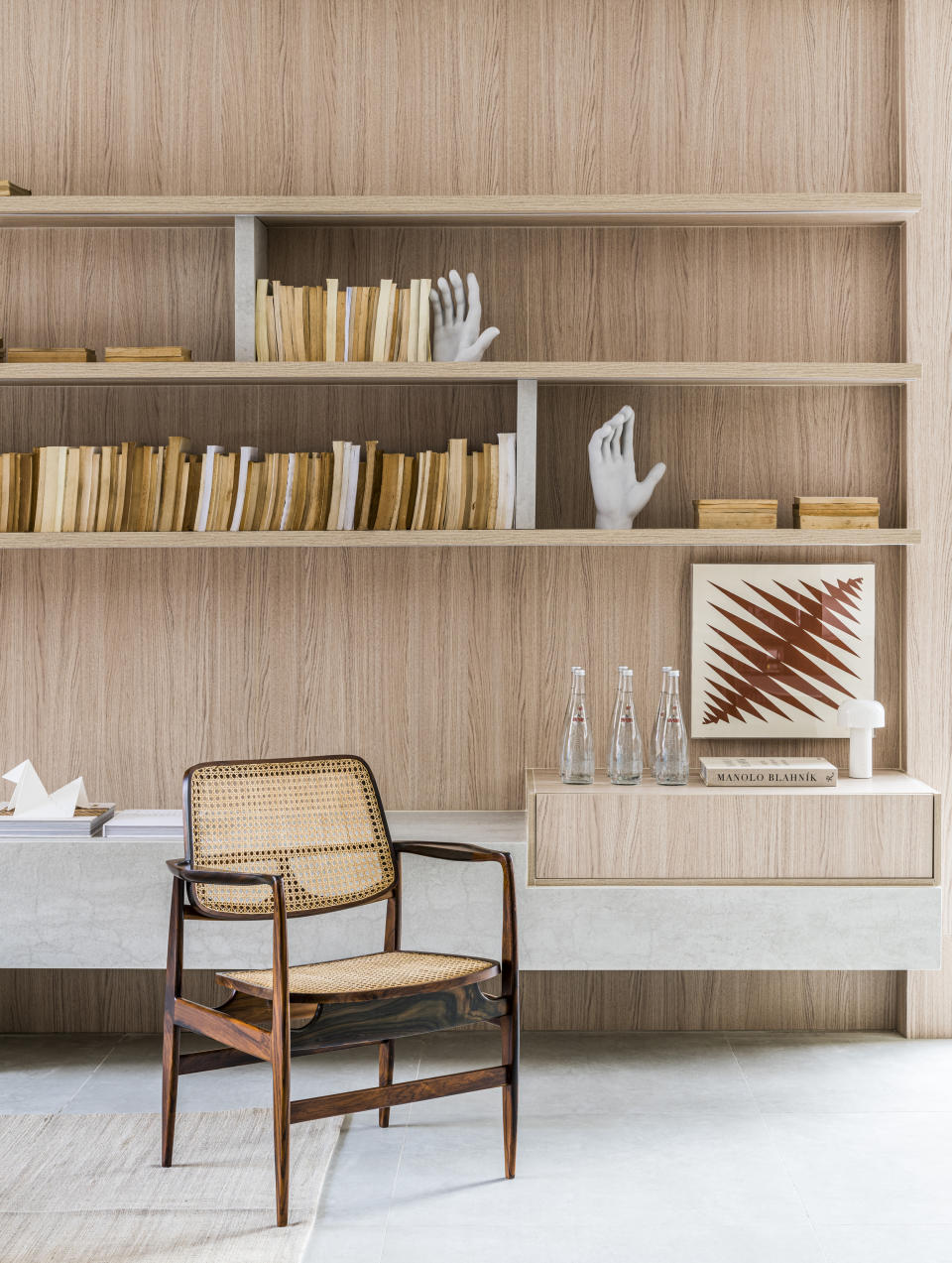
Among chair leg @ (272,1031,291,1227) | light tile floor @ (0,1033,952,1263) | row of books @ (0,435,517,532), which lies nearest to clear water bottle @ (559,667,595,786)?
row of books @ (0,435,517,532)

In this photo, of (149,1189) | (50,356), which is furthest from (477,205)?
(149,1189)

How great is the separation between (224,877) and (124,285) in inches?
70.1

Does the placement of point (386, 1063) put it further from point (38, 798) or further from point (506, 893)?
point (38, 798)

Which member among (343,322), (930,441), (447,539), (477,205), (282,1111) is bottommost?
(282,1111)

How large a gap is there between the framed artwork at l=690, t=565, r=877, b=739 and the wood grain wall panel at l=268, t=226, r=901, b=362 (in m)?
0.62

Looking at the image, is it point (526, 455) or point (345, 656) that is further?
point (345, 656)

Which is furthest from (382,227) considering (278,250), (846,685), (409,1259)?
(409,1259)

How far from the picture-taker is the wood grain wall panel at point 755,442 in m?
3.41

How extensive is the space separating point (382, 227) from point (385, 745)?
1.43m

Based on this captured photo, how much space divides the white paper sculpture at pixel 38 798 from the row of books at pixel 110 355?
1039 mm

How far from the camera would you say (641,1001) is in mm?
3455

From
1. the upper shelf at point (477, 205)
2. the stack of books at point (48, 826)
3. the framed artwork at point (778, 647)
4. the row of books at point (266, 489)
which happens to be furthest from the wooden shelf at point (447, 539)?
the upper shelf at point (477, 205)

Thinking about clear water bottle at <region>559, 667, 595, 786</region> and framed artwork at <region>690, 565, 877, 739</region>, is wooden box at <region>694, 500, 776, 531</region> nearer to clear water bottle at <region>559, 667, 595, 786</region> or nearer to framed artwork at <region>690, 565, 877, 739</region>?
framed artwork at <region>690, 565, 877, 739</region>

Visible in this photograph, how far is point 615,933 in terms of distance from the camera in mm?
3033
